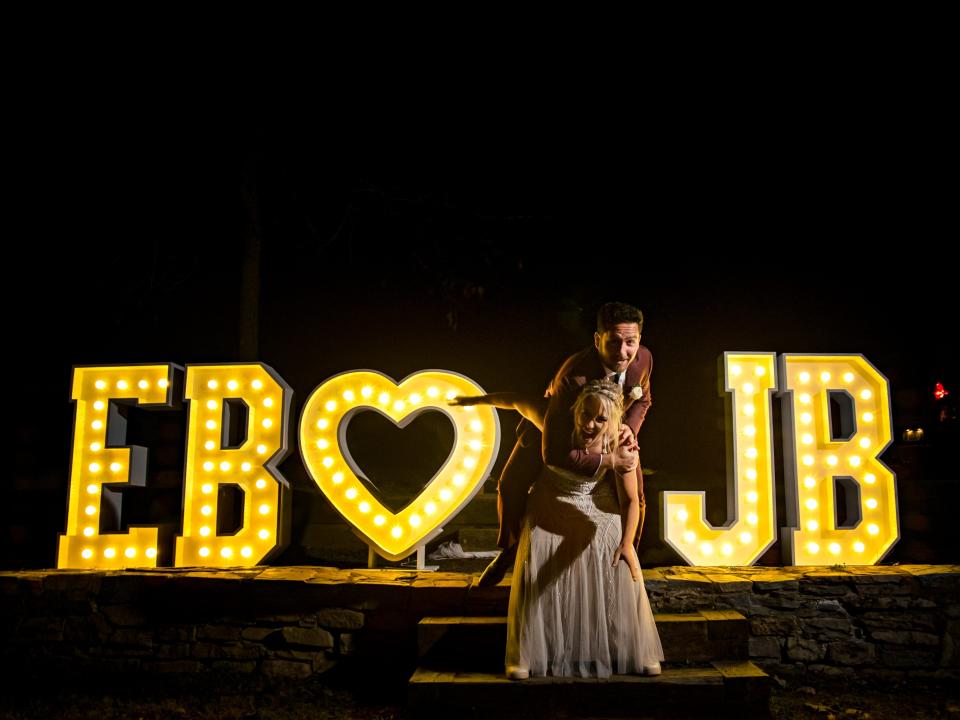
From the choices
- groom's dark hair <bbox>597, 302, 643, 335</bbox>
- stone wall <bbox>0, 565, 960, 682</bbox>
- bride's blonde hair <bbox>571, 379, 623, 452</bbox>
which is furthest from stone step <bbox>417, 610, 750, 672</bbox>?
groom's dark hair <bbox>597, 302, 643, 335</bbox>

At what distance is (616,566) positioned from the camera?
4336 millimetres

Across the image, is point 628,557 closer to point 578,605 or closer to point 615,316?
point 578,605

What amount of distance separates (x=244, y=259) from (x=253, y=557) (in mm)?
4356

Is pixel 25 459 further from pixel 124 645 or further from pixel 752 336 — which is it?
pixel 752 336

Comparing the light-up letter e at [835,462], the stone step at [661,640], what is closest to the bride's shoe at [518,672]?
the stone step at [661,640]

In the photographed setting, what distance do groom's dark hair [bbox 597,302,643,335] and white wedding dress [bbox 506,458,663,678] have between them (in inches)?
39.5

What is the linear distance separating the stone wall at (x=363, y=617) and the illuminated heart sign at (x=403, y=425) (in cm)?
46

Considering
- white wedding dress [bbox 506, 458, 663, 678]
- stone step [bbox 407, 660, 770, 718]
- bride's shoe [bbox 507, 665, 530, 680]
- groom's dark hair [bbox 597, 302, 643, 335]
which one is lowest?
stone step [bbox 407, 660, 770, 718]

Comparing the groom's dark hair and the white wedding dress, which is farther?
the groom's dark hair

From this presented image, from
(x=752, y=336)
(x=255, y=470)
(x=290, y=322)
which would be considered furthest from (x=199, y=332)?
(x=752, y=336)

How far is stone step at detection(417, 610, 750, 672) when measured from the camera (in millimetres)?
4723

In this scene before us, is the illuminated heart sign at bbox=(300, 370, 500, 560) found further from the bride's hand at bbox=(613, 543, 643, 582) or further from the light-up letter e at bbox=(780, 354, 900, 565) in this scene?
the light-up letter e at bbox=(780, 354, 900, 565)

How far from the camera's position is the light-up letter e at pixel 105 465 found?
19.1ft

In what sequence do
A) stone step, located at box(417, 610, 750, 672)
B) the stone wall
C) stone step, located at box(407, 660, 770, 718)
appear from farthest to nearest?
the stone wall → stone step, located at box(417, 610, 750, 672) → stone step, located at box(407, 660, 770, 718)
